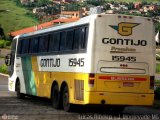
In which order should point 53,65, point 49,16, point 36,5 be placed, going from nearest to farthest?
point 53,65
point 49,16
point 36,5

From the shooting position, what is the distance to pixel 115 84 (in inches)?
678

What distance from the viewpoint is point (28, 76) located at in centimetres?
2455

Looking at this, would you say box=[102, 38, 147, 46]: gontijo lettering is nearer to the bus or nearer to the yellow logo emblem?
the bus

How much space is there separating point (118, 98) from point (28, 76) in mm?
8104

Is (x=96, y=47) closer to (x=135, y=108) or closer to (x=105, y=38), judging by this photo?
(x=105, y=38)

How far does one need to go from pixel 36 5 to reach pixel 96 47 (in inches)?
5876

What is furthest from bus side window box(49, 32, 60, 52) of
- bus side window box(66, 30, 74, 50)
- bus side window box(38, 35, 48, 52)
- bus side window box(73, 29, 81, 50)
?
bus side window box(73, 29, 81, 50)

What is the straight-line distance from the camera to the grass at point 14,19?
133125 mm

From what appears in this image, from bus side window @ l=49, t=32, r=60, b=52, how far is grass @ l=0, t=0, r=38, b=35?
109 meters

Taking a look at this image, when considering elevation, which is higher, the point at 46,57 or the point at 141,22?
the point at 141,22

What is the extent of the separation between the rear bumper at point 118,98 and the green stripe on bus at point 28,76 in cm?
664

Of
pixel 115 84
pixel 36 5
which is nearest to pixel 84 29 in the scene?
pixel 115 84

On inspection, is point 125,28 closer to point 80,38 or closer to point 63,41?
point 80,38

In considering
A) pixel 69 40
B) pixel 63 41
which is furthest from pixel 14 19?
pixel 69 40
